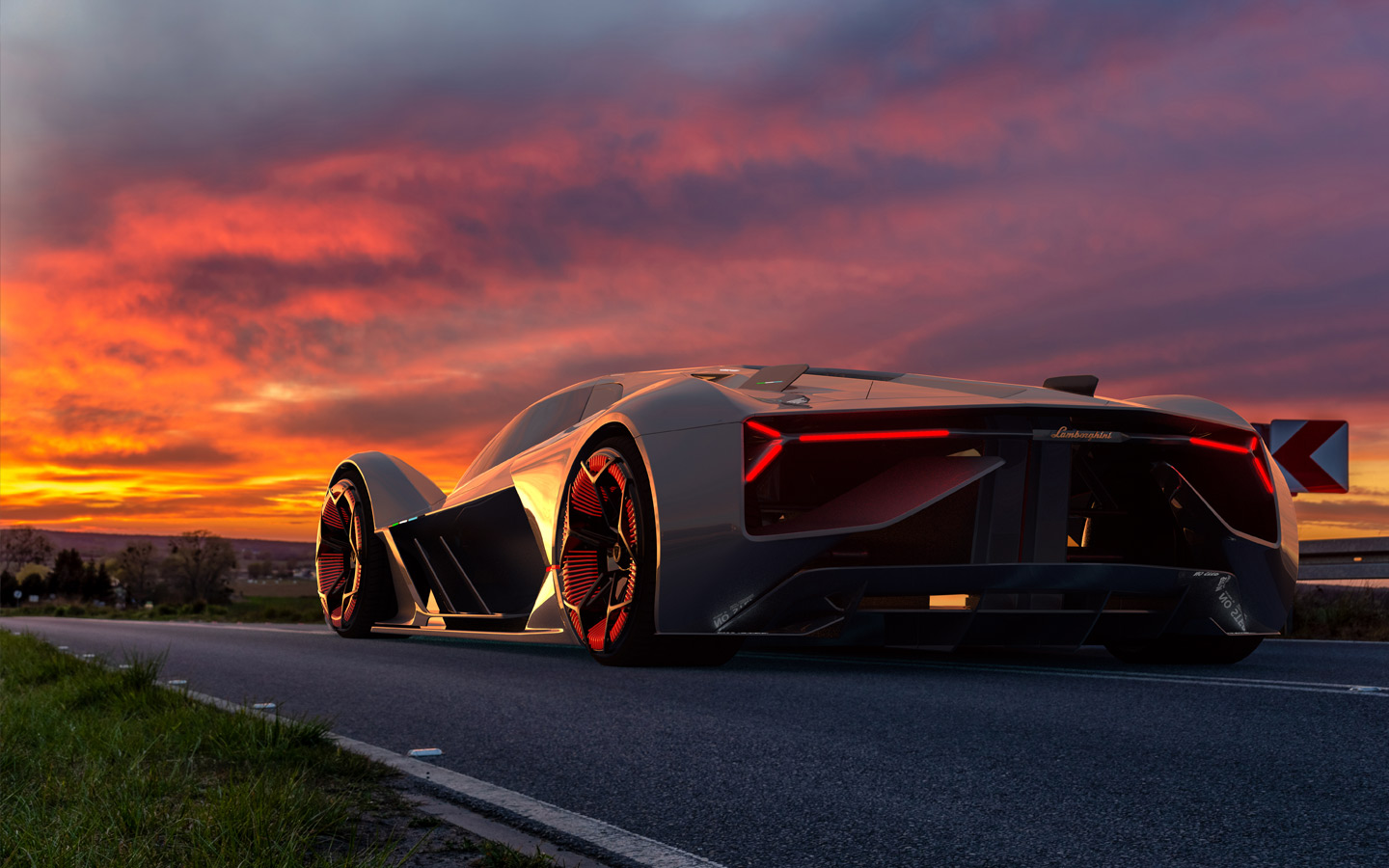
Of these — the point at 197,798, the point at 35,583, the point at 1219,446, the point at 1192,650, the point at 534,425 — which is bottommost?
the point at 35,583

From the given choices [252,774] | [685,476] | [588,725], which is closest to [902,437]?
[685,476]


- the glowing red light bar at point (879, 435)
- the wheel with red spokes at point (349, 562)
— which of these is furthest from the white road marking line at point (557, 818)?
the wheel with red spokes at point (349, 562)

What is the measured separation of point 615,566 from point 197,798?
2783 mm

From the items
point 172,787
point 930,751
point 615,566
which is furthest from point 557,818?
point 615,566

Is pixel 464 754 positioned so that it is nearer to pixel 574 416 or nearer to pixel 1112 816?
pixel 1112 816

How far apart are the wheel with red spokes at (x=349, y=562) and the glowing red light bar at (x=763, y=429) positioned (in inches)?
208

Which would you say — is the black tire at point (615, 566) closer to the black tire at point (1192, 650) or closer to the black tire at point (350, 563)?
the black tire at point (1192, 650)

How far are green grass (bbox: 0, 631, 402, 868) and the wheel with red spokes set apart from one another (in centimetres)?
441

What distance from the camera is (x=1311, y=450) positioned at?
8.73 metres

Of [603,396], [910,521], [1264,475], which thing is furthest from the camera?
[603,396]

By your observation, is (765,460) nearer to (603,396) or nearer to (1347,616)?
(603,396)

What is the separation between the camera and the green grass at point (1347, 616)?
27.9 feet

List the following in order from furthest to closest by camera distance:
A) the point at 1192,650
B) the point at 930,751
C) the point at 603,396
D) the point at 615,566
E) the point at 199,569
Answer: the point at 199,569, the point at 603,396, the point at 1192,650, the point at 615,566, the point at 930,751

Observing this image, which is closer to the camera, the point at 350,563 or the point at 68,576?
the point at 350,563
